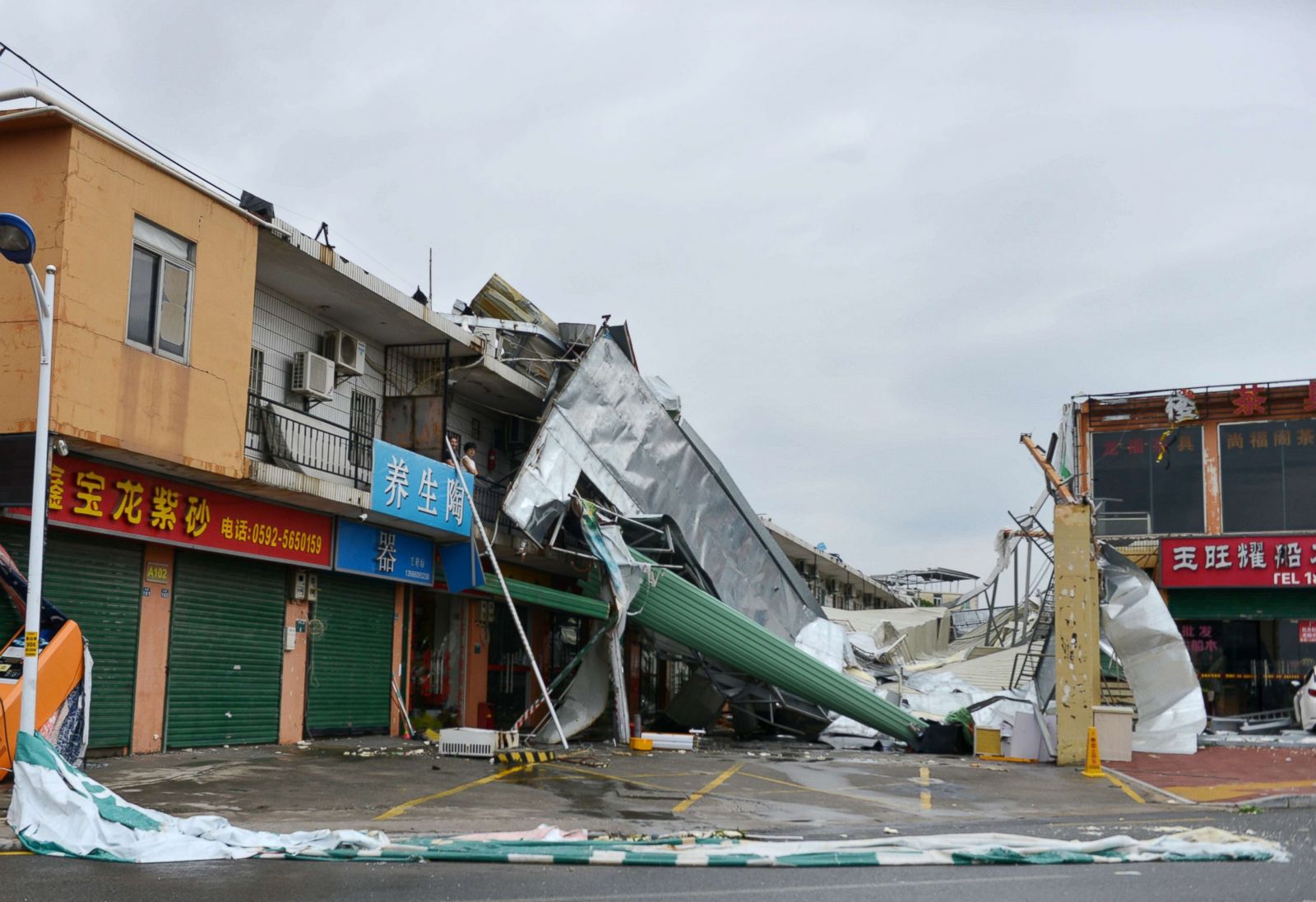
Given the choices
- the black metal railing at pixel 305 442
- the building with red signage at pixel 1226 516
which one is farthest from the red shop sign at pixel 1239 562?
the black metal railing at pixel 305 442

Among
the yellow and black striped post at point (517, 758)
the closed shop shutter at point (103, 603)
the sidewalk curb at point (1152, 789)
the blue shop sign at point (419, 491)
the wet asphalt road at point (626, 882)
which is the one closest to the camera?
the wet asphalt road at point (626, 882)

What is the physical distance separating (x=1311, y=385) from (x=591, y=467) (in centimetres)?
2408

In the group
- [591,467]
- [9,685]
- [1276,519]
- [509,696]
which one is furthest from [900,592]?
[9,685]

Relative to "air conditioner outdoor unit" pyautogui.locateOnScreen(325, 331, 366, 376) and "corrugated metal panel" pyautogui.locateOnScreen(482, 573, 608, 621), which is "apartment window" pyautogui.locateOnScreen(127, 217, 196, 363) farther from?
"corrugated metal panel" pyautogui.locateOnScreen(482, 573, 608, 621)

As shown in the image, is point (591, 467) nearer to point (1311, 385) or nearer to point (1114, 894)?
point (1114, 894)

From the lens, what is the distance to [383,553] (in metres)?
19.2

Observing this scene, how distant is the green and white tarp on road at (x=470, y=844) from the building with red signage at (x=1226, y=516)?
87.9 feet

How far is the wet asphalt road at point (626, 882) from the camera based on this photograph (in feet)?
21.7

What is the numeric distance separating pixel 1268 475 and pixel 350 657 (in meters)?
27.6

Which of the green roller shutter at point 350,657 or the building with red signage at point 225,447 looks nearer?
the building with red signage at point 225,447

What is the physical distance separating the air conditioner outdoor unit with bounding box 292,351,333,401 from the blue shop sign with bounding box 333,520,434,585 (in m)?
2.03

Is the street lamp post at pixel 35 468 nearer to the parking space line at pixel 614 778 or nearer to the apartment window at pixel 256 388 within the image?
the parking space line at pixel 614 778

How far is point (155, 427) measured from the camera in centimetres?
1330

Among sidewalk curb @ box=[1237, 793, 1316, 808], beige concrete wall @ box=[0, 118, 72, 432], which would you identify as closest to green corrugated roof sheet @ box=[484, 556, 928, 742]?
sidewalk curb @ box=[1237, 793, 1316, 808]
